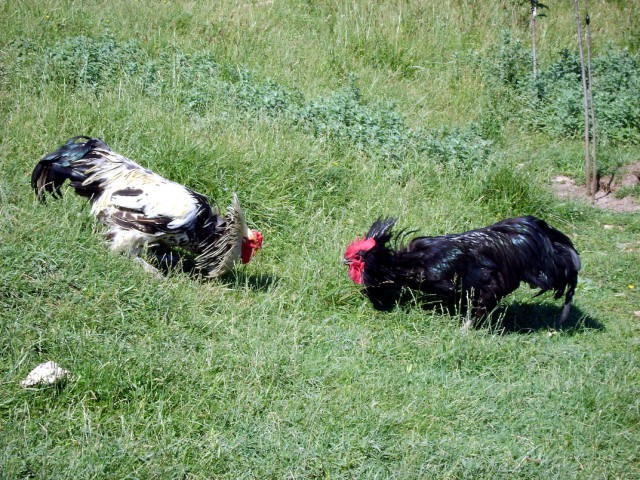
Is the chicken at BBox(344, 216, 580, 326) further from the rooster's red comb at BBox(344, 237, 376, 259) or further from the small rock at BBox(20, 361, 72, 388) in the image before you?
the small rock at BBox(20, 361, 72, 388)

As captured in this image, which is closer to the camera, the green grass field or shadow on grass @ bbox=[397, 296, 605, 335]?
the green grass field

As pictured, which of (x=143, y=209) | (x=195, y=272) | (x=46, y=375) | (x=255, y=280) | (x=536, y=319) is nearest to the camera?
(x=46, y=375)

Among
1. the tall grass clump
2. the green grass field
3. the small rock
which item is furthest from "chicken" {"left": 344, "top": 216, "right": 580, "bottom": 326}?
the tall grass clump

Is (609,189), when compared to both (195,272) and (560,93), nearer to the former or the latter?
(560,93)

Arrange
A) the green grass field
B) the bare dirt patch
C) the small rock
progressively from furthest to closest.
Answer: the bare dirt patch
the green grass field
the small rock

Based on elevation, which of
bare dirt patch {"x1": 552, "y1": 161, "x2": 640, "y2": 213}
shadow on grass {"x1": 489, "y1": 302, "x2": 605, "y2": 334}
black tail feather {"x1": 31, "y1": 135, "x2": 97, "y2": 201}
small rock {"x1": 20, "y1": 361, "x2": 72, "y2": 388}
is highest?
black tail feather {"x1": 31, "y1": 135, "x2": 97, "y2": 201}

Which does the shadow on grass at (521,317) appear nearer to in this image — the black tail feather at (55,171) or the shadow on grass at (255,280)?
the shadow on grass at (255,280)

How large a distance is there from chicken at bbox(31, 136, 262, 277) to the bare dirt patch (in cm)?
473

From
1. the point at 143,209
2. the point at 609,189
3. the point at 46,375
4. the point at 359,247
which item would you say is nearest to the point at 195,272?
the point at 143,209

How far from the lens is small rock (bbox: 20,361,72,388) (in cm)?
385

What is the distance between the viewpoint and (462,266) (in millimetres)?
5535

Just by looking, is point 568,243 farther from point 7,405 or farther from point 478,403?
point 7,405

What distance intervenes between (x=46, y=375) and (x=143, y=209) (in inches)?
63.7

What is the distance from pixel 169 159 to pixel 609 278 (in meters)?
4.42
